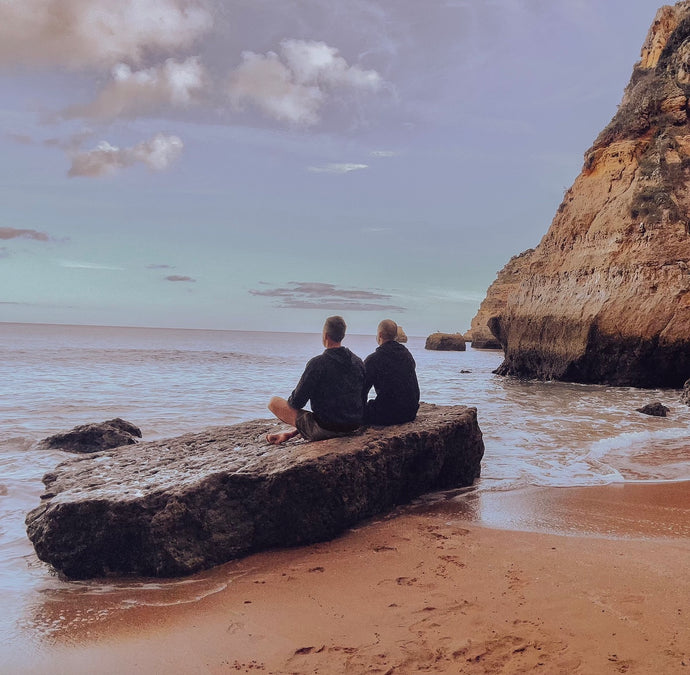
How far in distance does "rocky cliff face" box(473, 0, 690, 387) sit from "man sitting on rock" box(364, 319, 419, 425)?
13.4 metres

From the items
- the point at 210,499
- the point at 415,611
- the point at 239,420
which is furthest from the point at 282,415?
the point at 239,420

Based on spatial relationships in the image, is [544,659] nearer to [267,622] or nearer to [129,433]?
[267,622]

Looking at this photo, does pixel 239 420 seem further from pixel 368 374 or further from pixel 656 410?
pixel 656 410

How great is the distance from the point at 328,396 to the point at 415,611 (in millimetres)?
2376

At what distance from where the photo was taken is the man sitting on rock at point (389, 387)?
590 centimetres

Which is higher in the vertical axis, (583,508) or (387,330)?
(387,330)

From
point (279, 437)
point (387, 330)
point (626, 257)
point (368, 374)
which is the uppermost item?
point (626, 257)

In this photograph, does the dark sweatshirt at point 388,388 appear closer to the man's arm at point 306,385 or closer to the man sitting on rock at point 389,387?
the man sitting on rock at point 389,387

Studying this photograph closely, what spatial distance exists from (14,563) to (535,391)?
Answer: 581 inches

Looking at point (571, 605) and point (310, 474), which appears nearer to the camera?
point (571, 605)

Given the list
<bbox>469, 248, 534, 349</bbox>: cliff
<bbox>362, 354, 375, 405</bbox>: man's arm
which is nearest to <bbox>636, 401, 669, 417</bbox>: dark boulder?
<bbox>362, 354, 375, 405</bbox>: man's arm

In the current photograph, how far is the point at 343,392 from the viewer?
213 inches

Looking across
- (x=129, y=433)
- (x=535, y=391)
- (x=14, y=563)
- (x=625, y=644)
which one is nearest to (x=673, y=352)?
(x=535, y=391)

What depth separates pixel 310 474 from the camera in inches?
181
